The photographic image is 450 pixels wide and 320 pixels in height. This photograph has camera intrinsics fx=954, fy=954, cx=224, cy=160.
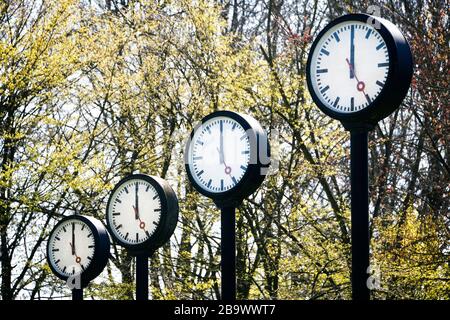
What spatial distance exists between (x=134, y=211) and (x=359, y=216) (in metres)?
2.52

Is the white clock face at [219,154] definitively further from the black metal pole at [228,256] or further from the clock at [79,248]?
the clock at [79,248]

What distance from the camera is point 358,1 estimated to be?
15.5 metres

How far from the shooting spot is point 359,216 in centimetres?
650

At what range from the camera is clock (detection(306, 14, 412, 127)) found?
6301 mm

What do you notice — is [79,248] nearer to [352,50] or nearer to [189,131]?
[352,50]

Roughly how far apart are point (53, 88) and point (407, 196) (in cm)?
558

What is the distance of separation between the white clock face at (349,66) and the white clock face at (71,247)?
335 centimetres

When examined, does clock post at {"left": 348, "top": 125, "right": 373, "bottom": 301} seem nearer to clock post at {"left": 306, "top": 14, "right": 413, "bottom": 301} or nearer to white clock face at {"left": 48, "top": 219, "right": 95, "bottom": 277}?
clock post at {"left": 306, "top": 14, "right": 413, "bottom": 301}

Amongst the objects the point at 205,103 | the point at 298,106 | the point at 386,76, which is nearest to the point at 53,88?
the point at 205,103

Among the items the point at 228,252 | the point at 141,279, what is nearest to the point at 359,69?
the point at 228,252
